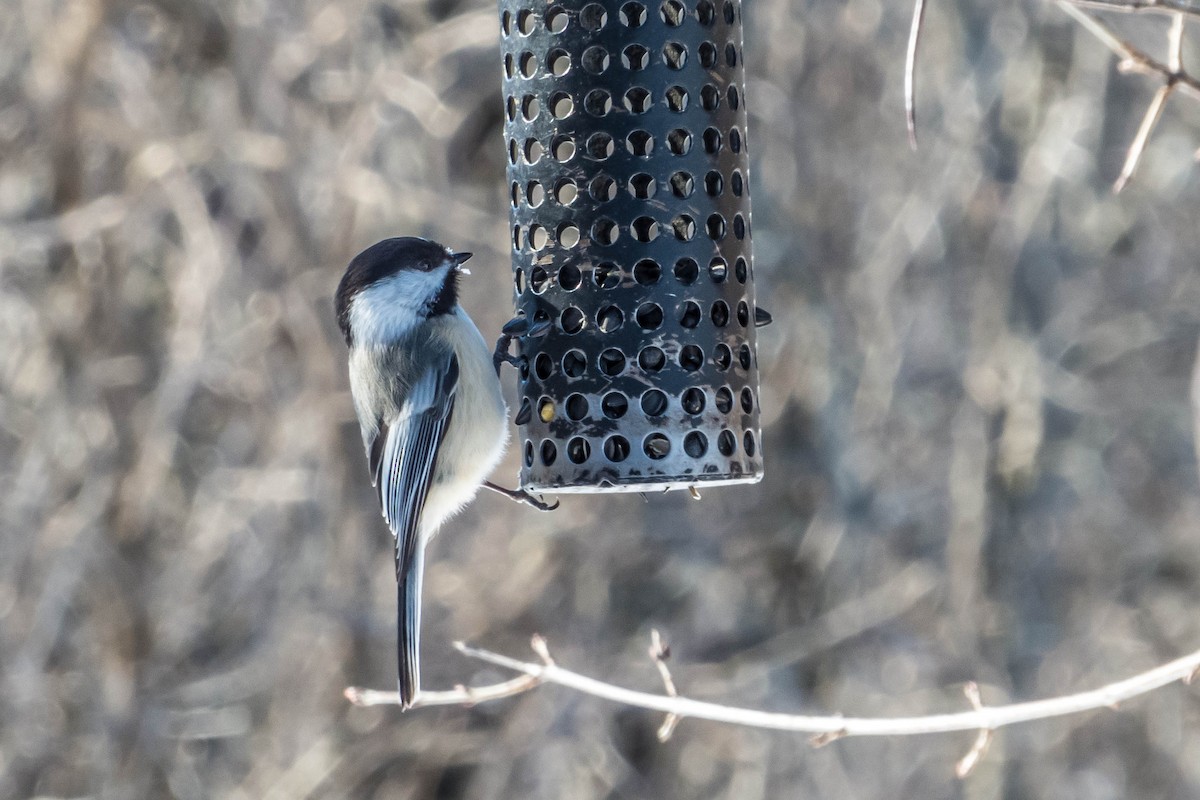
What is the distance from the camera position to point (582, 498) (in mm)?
6957

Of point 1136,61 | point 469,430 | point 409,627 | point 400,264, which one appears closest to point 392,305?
point 400,264

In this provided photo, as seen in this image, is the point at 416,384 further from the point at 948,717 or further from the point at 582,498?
the point at 582,498

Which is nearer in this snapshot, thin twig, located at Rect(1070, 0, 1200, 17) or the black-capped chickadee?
thin twig, located at Rect(1070, 0, 1200, 17)

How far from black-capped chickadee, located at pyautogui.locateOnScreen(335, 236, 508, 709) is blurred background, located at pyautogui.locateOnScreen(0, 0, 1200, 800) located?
98.7 inches

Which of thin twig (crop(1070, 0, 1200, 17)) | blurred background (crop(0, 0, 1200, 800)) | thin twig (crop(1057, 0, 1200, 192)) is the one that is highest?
thin twig (crop(1070, 0, 1200, 17))

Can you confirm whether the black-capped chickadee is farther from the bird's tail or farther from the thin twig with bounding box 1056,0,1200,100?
the thin twig with bounding box 1056,0,1200,100

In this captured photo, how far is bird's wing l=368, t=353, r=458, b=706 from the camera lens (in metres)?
3.88

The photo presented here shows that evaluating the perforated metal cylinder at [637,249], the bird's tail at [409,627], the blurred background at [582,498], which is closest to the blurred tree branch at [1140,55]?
the perforated metal cylinder at [637,249]

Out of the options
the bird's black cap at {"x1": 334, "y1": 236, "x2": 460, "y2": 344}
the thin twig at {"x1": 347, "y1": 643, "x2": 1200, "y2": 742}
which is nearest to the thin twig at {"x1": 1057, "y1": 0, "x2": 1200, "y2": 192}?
the thin twig at {"x1": 347, "y1": 643, "x2": 1200, "y2": 742}

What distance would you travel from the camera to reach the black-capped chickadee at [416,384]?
385cm

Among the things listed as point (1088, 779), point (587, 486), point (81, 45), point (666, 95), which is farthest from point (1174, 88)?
point (1088, 779)

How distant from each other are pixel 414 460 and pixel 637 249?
0.97m

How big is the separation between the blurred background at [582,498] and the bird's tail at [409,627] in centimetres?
263

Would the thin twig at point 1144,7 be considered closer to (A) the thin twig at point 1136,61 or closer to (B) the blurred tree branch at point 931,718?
(A) the thin twig at point 1136,61
